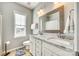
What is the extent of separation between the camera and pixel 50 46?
1.24 metres

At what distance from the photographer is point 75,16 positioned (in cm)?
107

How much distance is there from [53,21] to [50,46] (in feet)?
1.14

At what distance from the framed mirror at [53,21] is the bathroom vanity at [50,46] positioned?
11 centimetres

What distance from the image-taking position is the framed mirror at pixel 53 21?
4.18 ft

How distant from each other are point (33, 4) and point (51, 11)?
0.91 ft

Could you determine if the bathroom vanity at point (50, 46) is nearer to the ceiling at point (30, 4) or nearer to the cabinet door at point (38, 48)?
the cabinet door at point (38, 48)

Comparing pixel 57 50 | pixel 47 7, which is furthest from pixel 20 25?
pixel 57 50

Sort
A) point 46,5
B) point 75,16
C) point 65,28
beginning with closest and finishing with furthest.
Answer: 1. point 75,16
2. point 65,28
3. point 46,5

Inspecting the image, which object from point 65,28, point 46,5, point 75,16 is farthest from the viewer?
point 46,5

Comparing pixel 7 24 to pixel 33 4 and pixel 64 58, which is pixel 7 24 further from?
pixel 64 58

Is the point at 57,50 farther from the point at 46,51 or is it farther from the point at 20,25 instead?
the point at 20,25

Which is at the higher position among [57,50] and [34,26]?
[34,26]

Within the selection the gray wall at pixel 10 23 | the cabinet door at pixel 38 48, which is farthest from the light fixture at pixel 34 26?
the cabinet door at pixel 38 48

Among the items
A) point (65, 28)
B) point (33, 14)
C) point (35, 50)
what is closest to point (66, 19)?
point (65, 28)
